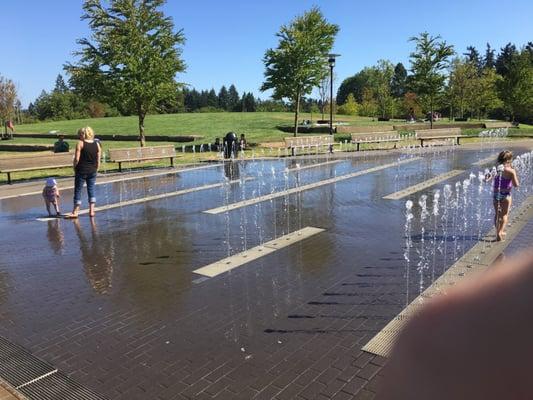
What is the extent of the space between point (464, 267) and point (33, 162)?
13493 millimetres

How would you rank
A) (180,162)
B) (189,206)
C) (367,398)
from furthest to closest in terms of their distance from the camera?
(180,162), (189,206), (367,398)

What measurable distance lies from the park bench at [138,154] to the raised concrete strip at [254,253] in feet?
35.2

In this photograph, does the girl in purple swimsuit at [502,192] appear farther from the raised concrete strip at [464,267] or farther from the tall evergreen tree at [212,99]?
the tall evergreen tree at [212,99]

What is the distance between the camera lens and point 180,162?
2005cm

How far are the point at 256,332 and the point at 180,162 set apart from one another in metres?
16.3

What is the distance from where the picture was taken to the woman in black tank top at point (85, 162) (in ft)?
31.2

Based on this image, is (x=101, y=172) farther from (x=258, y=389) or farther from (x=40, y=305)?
(x=258, y=389)

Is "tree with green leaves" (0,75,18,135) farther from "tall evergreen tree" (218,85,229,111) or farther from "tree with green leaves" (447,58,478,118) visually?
"tall evergreen tree" (218,85,229,111)

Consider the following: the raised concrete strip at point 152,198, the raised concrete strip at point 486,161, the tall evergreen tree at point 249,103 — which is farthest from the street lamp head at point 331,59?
the tall evergreen tree at point 249,103

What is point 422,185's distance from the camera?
12.9 meters

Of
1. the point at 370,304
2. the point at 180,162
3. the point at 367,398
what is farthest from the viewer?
the point at 180,162

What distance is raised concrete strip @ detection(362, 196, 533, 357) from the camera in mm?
4125

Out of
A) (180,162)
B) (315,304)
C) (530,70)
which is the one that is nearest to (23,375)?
(315,304)

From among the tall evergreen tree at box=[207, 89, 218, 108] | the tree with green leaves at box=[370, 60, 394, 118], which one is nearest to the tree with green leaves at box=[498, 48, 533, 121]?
the tree with green leaves at box=[370, 60, 394, 118]
